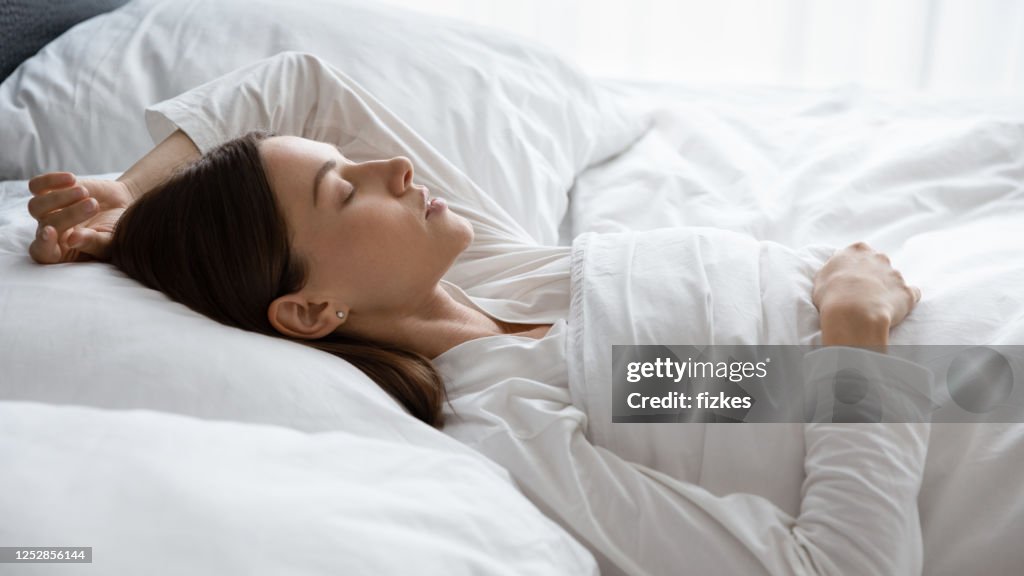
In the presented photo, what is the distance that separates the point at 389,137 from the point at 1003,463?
33.7 inches

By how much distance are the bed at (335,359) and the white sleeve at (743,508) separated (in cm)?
4

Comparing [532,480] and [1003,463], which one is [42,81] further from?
[1003,463]

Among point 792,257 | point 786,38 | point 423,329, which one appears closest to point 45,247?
point 423,329

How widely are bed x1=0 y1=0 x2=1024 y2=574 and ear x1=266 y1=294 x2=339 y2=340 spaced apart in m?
0.09

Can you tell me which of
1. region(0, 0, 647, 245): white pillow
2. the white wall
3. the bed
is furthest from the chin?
the white wall

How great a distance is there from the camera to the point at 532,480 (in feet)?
2.89

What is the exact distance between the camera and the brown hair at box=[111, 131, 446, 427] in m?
0.96

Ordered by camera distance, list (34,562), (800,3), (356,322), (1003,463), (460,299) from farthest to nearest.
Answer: (800,3), (460,299), (356,322), (1003,463), (34,562)

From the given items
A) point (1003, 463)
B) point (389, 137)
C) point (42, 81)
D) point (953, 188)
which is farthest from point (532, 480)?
point (42, 81)

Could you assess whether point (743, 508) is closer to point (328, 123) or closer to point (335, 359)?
point (335, 359)

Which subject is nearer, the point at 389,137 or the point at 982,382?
the point at 982,382

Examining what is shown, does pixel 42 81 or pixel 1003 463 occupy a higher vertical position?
pixel 42 81

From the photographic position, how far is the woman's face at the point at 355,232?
1.00m

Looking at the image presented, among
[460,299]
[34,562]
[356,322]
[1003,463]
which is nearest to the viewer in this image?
[34,562]
